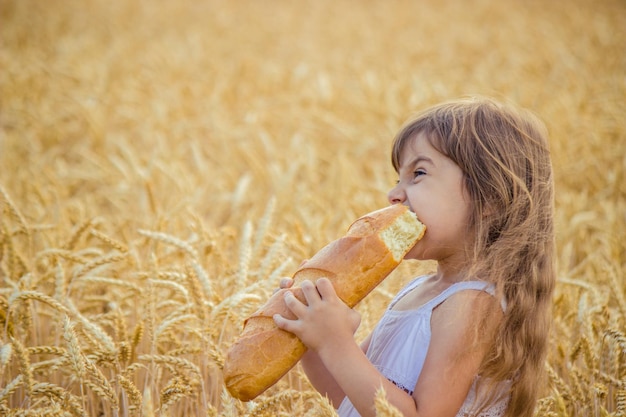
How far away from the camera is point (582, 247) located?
342cm

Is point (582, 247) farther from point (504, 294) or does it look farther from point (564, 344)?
point (504, 294)

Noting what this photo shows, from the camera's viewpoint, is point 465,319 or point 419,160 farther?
point 419,160

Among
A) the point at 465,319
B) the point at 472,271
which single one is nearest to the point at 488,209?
the point at 472,271

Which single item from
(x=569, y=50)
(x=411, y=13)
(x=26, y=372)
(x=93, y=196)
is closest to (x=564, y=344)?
(x=26, y=372)

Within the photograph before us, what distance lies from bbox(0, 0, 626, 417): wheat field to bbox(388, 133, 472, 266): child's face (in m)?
0.47

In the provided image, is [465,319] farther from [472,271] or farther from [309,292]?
[309,292]

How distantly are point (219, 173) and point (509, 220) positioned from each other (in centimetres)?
311

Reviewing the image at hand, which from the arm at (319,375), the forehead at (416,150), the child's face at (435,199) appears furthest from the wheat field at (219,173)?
the forehead at (416,150)

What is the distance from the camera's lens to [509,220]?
1.63 m

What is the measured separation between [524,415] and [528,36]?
29.9 feet

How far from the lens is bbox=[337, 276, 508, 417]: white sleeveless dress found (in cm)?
154

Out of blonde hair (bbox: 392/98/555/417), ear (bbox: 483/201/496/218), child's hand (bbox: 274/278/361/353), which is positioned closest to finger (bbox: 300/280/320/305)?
child's hand (bbox: 274/278/361/353)

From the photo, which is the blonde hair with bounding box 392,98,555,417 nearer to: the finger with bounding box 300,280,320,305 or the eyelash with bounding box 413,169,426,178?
the eyelash with bounding box 413,169,426,178

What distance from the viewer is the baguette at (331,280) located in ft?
4.68
